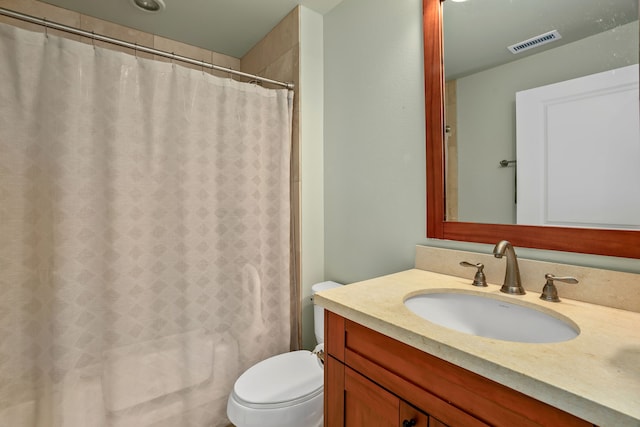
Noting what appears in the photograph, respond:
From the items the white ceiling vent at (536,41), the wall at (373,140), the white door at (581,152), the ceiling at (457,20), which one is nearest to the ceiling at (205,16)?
the ceiling at (457,20)

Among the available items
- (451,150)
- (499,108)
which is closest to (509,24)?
(499,108)

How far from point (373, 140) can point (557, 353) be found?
1131mm

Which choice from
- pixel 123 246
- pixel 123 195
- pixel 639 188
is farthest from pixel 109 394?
pixel 639 188

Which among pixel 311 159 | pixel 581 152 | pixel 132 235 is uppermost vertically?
pixel 311 159

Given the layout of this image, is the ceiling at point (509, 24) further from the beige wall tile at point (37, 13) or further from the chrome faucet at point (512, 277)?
the beige wall tile at point (37, 13)

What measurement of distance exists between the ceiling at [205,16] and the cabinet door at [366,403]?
6.11 ft

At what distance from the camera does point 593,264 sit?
0.85 meters

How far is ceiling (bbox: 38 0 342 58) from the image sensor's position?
1.69 meters

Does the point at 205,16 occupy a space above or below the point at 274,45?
above

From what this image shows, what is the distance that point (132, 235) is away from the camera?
1.31 m

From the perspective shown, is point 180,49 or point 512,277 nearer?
point 512,277

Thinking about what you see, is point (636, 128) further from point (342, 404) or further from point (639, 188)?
point (342, 404)

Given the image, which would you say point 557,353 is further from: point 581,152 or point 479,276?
point 581,152

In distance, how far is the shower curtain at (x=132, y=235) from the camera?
1135mm
